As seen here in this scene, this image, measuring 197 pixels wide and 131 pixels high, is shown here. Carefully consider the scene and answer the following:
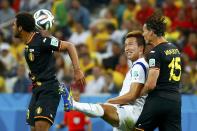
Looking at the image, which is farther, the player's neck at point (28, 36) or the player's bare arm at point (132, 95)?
the player's neck at point (28, 36)

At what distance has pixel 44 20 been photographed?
33.0 feet

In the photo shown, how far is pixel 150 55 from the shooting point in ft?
31.1

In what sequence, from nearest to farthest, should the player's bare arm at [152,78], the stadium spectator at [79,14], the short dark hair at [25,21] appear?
1. the player's bare arm at [152,78]
2. the short dark hair at [25,21]
3. the stadium spectator at [79,14]

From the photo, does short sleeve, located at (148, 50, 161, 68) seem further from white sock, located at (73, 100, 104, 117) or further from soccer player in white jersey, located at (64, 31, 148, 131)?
white sock, located at (73, 100, 104, 117)

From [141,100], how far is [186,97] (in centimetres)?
386

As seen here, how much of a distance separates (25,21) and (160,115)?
2.17 metres

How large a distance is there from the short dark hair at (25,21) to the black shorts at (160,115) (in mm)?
1835

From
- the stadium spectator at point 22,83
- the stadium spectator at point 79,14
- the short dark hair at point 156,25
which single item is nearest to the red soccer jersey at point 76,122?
the stadium spectator at point 22,83

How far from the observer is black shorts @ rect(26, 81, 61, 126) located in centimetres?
970

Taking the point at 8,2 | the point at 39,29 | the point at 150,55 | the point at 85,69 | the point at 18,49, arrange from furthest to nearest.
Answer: the point at 8,2
the point at 18,49
the point at 85,69
the point at 39,29
the point at 150,55

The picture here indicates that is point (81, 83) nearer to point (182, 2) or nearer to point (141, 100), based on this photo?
point (141, 100)

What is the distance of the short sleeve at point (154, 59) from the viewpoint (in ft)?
30.8

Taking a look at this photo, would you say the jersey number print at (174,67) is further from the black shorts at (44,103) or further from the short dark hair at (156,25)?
the black shorts at (44,103)

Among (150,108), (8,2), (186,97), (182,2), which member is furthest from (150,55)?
(8,2)
